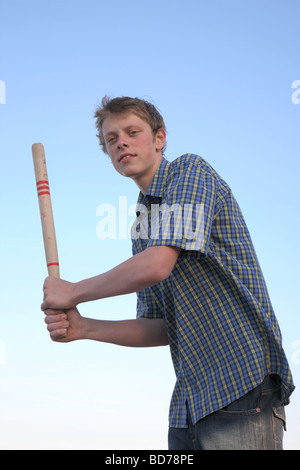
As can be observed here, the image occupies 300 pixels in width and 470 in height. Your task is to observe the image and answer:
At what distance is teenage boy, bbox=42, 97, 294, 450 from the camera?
3.53 meters

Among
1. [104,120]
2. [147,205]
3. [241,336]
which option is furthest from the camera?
[104,120]

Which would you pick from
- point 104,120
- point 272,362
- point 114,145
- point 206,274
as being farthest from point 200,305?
point 104,120

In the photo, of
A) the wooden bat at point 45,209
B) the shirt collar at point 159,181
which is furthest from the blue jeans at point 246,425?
the wooden bat at point 45,209

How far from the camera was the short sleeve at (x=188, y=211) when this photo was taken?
3.53 metres

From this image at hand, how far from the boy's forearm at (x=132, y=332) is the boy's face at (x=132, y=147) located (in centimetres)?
100

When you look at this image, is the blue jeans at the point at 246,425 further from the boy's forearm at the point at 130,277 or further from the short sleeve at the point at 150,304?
the short sleeve at the point at 150,304

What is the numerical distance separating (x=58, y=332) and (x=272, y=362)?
1.45 m

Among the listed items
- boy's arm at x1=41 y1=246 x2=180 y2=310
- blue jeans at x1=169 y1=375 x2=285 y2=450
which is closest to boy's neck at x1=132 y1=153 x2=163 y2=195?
boy's arm at x1=41 y1=246 x2=180 y2=310

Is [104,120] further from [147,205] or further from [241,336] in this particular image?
[241,336]

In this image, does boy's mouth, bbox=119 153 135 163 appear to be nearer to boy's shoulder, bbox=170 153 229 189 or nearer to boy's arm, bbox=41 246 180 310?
boy's shoulder, bbox=170 153 229 189

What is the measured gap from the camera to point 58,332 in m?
4.08
